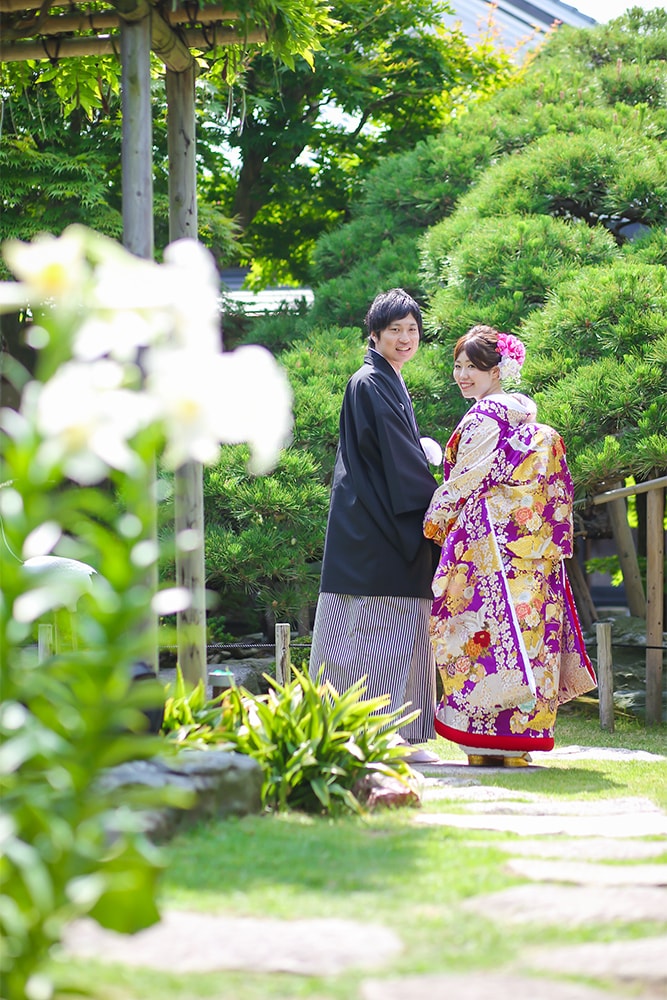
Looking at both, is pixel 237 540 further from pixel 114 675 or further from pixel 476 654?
pixel 114 675

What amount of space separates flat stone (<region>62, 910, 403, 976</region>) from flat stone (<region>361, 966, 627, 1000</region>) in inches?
4.4

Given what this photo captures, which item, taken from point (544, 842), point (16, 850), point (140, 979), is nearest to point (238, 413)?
point (16, 850)

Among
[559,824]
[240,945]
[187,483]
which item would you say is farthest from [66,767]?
[187,483]

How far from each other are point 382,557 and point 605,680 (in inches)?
91.9

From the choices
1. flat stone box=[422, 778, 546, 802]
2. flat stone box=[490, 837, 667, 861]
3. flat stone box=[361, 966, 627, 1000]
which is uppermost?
flat stone box=[361, 966, 627, 1000]

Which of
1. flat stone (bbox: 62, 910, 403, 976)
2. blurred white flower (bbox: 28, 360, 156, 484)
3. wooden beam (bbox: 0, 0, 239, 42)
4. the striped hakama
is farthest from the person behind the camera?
the striped hakama

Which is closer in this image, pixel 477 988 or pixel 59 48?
pixel 477 988

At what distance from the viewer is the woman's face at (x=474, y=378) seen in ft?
17.8

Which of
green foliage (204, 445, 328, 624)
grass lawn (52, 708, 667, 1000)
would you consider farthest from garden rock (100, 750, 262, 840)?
green foliage (204, 445, 328, 624)

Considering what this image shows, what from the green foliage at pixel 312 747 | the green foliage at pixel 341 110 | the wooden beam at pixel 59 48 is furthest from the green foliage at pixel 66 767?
the green foliage at pixel 341 110

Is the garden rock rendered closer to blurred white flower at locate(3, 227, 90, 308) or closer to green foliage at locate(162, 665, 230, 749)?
green foliage at locate(162, 665, 230, 749)

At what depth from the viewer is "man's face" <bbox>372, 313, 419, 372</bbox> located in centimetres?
540

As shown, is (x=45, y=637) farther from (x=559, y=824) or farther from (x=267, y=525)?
(x=559, y=824)

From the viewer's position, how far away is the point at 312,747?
3.82 m
